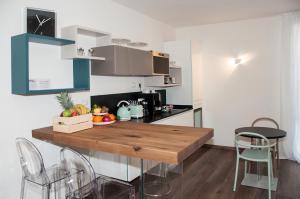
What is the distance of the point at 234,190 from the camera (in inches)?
113

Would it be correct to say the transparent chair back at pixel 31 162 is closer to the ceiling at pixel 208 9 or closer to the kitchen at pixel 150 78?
the kitchen at pixel 150 78

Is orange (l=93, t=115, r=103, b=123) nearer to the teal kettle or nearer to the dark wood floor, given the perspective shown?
the teal kettle

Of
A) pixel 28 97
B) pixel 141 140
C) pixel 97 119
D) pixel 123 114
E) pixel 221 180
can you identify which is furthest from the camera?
pixel 221 180

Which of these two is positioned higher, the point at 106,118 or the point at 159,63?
the point at 159,63

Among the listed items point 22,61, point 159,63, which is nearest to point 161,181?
point 159,63

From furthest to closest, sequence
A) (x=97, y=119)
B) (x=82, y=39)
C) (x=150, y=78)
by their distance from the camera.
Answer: (x=150, y=78), (x=82, y=39), (x=97, y=119)

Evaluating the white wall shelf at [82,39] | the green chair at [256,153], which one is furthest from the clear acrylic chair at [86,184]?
the green chair at [256,153]

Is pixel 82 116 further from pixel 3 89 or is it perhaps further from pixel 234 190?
pixel 234 190

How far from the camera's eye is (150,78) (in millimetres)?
3861

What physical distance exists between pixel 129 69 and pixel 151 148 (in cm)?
173

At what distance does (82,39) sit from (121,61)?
0.51 m

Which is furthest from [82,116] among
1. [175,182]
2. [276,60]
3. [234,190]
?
[276,60]

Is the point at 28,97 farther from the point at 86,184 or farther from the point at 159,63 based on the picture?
the point at 159,63

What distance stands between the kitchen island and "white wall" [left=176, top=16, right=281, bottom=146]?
2844 millimetres
